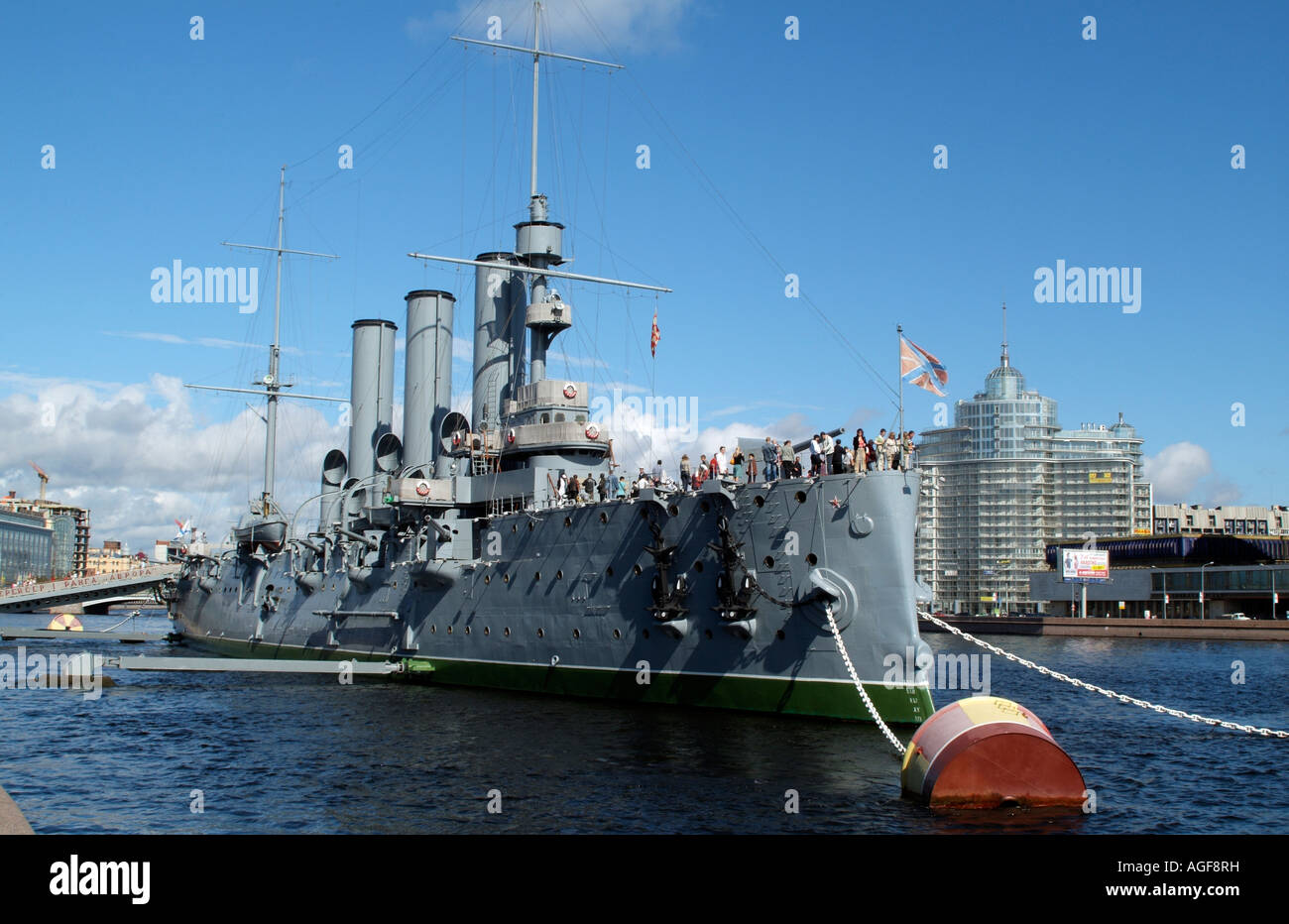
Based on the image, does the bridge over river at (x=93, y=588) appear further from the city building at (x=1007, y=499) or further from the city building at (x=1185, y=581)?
the city building at (x=1007, y=499)

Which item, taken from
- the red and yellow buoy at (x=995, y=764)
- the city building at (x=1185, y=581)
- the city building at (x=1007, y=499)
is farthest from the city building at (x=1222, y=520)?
the red and yellow buoy at (x=995, y=764)

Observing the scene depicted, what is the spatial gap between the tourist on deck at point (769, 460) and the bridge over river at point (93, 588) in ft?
189

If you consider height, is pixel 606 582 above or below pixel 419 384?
below

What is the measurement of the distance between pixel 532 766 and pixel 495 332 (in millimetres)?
22271

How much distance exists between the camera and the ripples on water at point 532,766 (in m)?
16.2

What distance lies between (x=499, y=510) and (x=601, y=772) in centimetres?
1680

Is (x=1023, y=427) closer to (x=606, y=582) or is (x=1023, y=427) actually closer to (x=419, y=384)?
(x=419, y=384)

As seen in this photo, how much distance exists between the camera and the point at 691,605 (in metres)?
26.5

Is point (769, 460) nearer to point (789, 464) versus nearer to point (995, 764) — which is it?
point (789, 464)

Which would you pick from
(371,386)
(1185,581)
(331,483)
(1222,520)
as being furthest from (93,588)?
(1222,520)

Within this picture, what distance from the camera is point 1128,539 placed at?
108562 millimetres

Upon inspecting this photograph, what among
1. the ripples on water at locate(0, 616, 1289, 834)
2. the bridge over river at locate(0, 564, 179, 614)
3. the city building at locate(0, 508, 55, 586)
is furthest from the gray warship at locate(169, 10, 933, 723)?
the city building at locate(0, 508, 55, 586)

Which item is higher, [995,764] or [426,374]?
[426,374]
